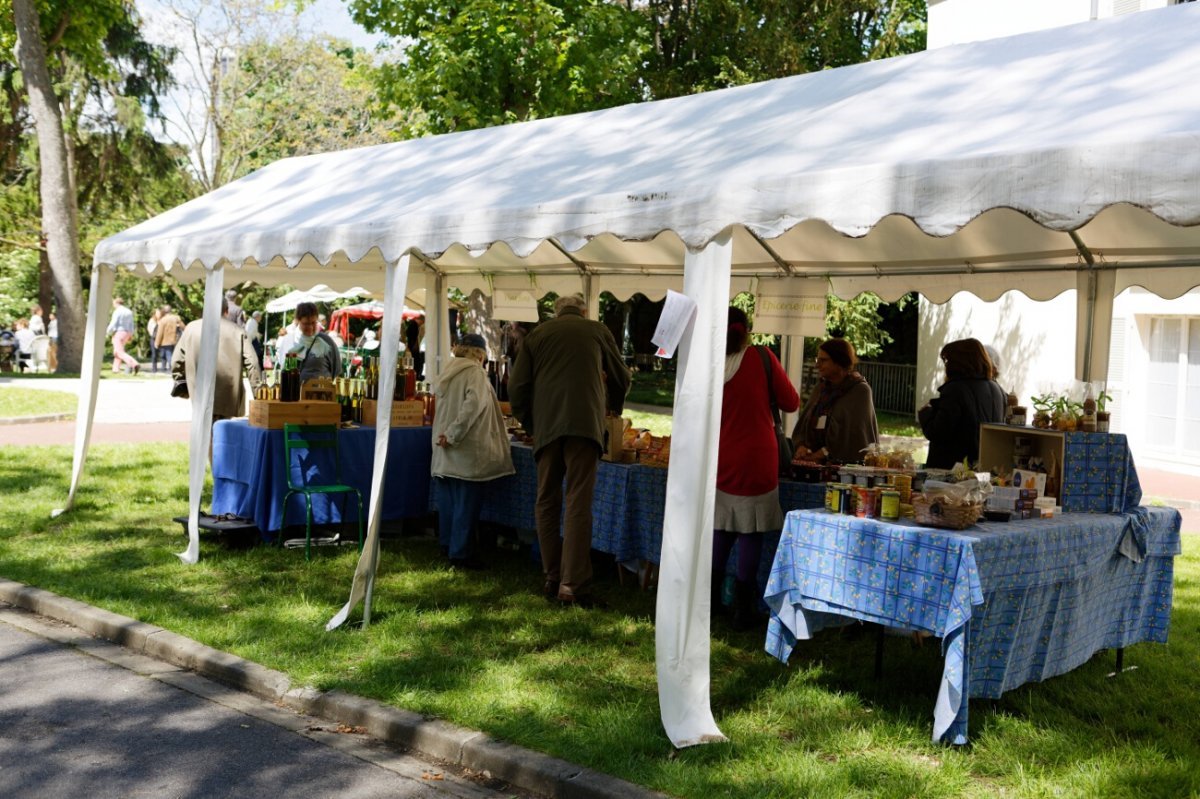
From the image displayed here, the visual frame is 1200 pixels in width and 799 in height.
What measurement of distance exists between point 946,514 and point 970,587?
45 cm

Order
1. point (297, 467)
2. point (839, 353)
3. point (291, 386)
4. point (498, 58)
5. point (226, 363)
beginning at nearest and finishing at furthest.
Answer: point (839, 353)
point (297, 467)
point (291, 386)
point (226, 363)
point (498, 58)

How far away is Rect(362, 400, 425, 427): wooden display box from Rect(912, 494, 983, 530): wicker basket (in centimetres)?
520

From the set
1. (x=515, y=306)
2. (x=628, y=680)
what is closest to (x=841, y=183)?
(x=628, y=680)

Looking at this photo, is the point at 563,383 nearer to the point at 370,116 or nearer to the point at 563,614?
the point at 563,614

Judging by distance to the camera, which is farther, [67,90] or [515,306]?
[67,90]

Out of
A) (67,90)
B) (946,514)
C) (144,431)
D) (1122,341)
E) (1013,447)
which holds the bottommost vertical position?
(144,431)

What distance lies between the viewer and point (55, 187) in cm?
2719

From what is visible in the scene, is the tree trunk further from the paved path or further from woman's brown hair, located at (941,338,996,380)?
woman's brown hair, located at (941,338,996,380)

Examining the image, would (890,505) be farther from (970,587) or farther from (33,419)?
(33,419)

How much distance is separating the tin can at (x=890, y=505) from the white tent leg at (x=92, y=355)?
22.7ft

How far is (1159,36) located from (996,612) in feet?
9.10

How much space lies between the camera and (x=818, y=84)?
22.9 ft

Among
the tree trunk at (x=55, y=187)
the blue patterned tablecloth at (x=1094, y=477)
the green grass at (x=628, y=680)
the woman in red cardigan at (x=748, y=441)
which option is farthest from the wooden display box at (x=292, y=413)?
the tree trunk at (x=55, y=187)

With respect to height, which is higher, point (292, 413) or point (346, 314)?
point (346, 314)
